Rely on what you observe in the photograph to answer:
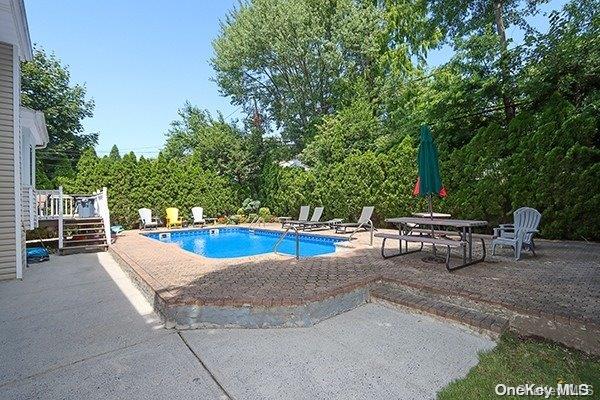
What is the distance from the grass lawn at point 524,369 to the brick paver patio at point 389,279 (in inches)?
13.5

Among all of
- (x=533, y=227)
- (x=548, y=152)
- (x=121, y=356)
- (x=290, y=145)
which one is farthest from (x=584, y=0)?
(x=290, y=145)

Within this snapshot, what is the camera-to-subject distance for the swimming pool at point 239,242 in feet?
34.3

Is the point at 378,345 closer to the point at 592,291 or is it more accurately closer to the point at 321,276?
the point at 321,276

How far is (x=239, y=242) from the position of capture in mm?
12867

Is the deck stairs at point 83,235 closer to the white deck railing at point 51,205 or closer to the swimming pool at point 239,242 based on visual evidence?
the white deck railing at point 51,205

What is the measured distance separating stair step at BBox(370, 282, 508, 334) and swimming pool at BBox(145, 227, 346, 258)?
15.2 ft

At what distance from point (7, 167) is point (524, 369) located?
29.0 feet

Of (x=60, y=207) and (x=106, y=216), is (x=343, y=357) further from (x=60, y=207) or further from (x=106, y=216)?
(x=60, y=207)

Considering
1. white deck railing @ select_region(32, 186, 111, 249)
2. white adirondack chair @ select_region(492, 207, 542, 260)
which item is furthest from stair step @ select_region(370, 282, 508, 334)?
white deck railing @ select_region(32, 186, 111, 249)

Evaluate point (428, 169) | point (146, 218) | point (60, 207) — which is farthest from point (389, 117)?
point (60, 207)

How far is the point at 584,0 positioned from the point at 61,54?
30.7 m

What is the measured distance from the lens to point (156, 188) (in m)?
15.5

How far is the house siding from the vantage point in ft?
20.2

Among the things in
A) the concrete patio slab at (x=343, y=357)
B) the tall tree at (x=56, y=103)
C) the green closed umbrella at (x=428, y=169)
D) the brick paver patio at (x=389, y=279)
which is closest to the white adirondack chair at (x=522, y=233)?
the brick paver patio at (x=389, y=279)
